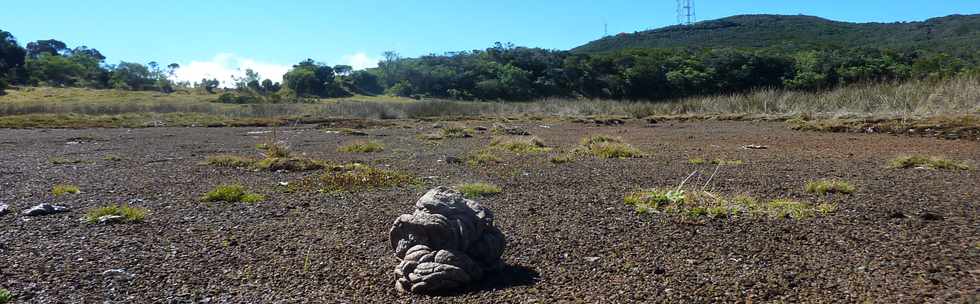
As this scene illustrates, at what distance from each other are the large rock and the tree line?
156ft

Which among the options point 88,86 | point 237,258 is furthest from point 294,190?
point 88,86

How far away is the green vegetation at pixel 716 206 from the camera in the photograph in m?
5.24

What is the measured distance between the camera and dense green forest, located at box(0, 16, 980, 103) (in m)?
52.1

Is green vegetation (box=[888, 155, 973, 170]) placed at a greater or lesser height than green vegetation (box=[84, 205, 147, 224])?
lesser

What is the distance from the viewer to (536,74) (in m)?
65.8

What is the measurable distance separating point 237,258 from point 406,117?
31609 millimetres

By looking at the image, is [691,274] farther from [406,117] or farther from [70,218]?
[406,117]

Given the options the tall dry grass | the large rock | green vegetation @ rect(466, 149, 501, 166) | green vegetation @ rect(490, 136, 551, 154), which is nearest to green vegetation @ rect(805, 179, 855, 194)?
the large rock

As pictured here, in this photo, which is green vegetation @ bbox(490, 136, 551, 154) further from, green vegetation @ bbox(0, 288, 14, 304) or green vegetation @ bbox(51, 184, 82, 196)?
green vegetation @ bbox(0, 288, 14, 304)

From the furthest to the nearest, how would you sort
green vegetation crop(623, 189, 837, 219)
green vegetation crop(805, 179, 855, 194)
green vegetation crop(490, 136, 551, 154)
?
1. green vegetation crop(490, 136, 551, 154)
2. green vegetation crop(805, 179, 855, 194)
3. green vegetation crop(623, 189, 837, 219)

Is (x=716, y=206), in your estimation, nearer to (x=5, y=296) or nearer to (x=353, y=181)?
(x=353, y=181)

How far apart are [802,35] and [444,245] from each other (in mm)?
100111

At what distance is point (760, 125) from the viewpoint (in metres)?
21.1

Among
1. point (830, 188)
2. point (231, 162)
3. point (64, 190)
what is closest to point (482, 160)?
point (231, 162)
